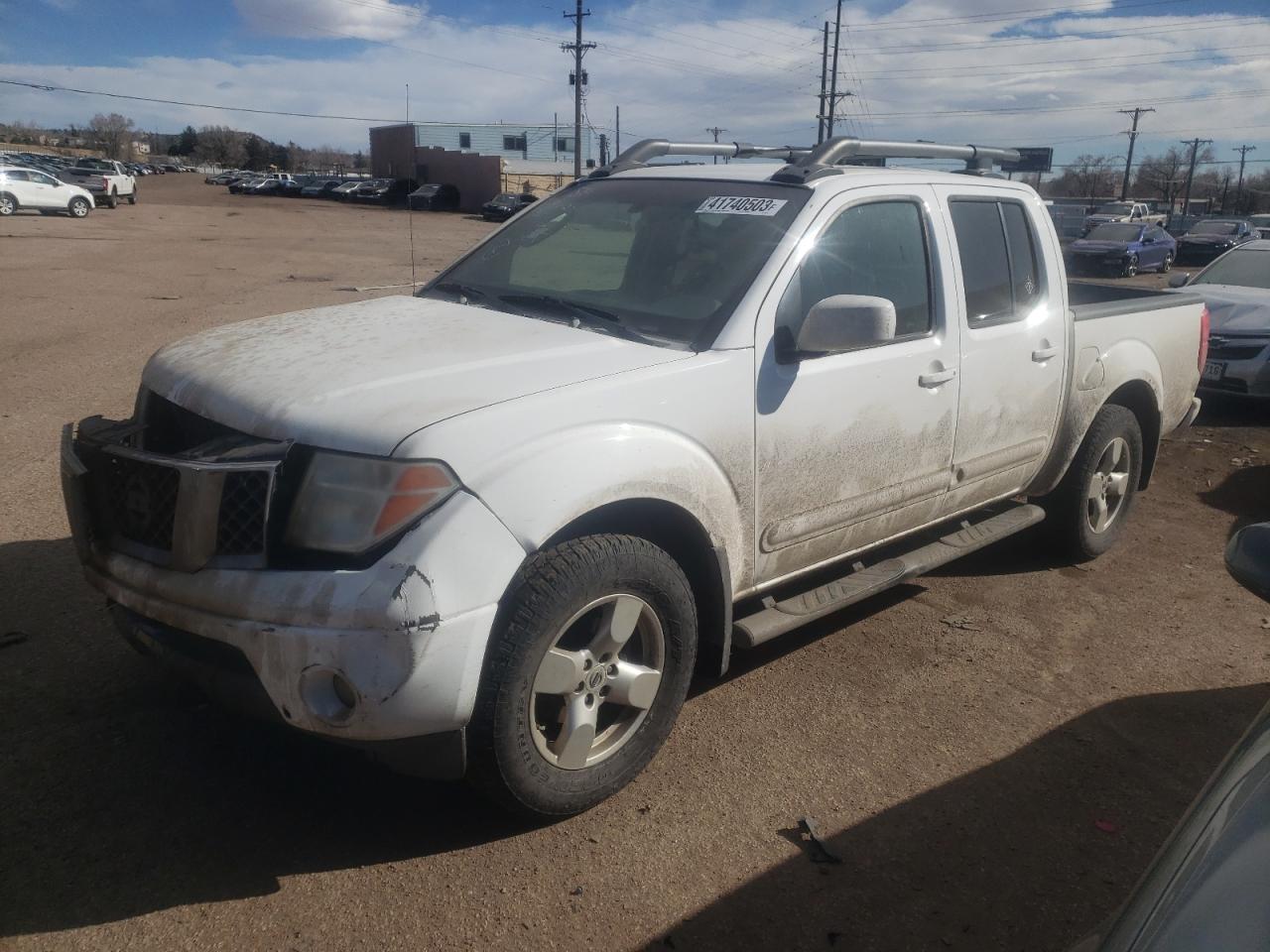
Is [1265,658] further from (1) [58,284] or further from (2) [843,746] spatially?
(1) [58,284]

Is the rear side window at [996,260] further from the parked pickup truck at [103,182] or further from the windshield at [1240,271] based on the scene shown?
the parked pickup truck at [103,182]

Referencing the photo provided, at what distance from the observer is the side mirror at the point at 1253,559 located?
2059mm

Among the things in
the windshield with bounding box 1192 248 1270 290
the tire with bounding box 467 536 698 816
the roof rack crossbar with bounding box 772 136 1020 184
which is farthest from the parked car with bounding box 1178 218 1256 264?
the tire with bounding box 467 536 698 816

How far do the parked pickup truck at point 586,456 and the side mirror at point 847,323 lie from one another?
1cm

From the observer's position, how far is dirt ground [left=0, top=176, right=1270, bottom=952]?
2.67 metres

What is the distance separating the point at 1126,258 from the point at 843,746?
26199 mm

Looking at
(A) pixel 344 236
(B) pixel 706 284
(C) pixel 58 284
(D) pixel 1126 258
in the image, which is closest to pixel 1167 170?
(D) pixel 1126 258

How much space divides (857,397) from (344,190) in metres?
65.2

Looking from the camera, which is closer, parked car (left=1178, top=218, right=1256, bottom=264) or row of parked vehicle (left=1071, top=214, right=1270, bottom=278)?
row of parked vehicle (left=1071, top=214, right=1270, bottom=278)

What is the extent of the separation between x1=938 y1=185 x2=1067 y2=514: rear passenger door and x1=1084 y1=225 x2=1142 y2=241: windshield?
80.3 ft

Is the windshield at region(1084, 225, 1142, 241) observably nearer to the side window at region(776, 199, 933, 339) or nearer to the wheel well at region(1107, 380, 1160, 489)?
the wheel well at region(1107, 380, 1160, 489)

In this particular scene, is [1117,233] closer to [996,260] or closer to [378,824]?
[996,260]

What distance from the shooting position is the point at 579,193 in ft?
14.8

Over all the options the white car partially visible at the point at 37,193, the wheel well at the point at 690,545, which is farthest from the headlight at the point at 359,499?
the white car partially visible at the point at 37,193
